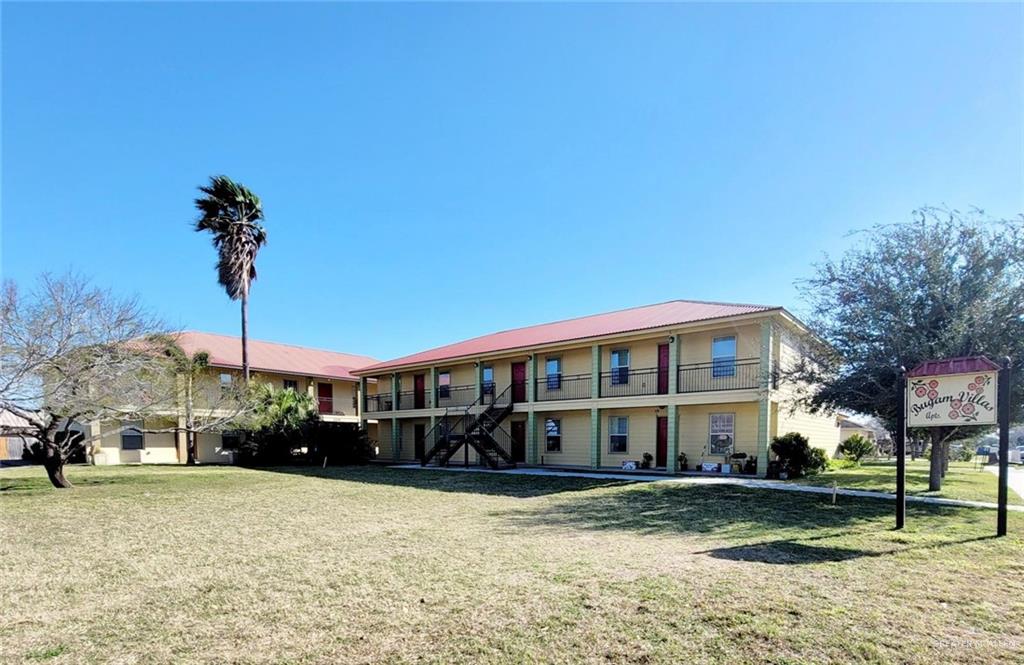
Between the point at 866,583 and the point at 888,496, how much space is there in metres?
9.11

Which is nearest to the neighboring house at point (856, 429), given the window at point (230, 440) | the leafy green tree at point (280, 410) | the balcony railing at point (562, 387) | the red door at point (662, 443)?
the red door at point (662, 443)

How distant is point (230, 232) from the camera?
2808 cm

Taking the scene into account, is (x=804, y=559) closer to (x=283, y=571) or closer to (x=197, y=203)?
(x=283, y=571)

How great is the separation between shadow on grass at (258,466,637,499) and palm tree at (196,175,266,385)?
10127 millimetres

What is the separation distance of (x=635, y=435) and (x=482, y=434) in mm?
6345

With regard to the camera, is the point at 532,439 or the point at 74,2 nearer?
the point at 74,2

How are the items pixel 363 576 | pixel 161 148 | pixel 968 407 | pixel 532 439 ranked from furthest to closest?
pixel 532 439
pixel 161 148
pixel 968 407
pixel 363 576

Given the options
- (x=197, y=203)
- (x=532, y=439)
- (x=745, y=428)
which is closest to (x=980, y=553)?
(x=745, y=428)

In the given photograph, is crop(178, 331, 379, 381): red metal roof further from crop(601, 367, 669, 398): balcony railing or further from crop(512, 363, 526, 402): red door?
crop(601, 367, 669, 398): balcony railing

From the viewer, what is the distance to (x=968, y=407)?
914 centimetres

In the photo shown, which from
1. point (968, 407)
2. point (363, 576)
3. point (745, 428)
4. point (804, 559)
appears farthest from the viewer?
point (745, 428)

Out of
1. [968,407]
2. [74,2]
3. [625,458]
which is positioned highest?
[74,2]

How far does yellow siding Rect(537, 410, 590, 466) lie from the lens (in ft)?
76.3

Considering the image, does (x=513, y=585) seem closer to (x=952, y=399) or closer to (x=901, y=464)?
(x=901, y=464)
